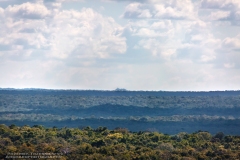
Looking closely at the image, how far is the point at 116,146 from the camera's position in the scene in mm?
90375

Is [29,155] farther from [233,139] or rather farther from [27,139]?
[233,139]

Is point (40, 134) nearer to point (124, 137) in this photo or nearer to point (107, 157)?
point (124, 137)

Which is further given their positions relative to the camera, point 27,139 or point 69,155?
point 27,139

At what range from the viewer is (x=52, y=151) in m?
80.0

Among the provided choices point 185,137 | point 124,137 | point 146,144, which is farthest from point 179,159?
point 185,137

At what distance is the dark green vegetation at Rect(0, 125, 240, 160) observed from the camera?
262 ft

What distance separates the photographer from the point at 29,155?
75.1 meters

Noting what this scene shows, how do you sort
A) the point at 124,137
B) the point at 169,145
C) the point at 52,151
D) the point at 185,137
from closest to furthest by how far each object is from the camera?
the point at 52,151 < the point at 169,145 < the point at 124,137 < the point at 185,137

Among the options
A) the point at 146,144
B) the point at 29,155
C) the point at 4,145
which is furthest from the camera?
the point at 146,144

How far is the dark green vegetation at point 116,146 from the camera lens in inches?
3142

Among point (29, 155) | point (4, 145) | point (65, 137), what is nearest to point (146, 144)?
point (65, 137)

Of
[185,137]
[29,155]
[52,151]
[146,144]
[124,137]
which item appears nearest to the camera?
[29,155]

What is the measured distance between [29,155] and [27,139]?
24.8m

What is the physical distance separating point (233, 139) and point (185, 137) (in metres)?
9.41
